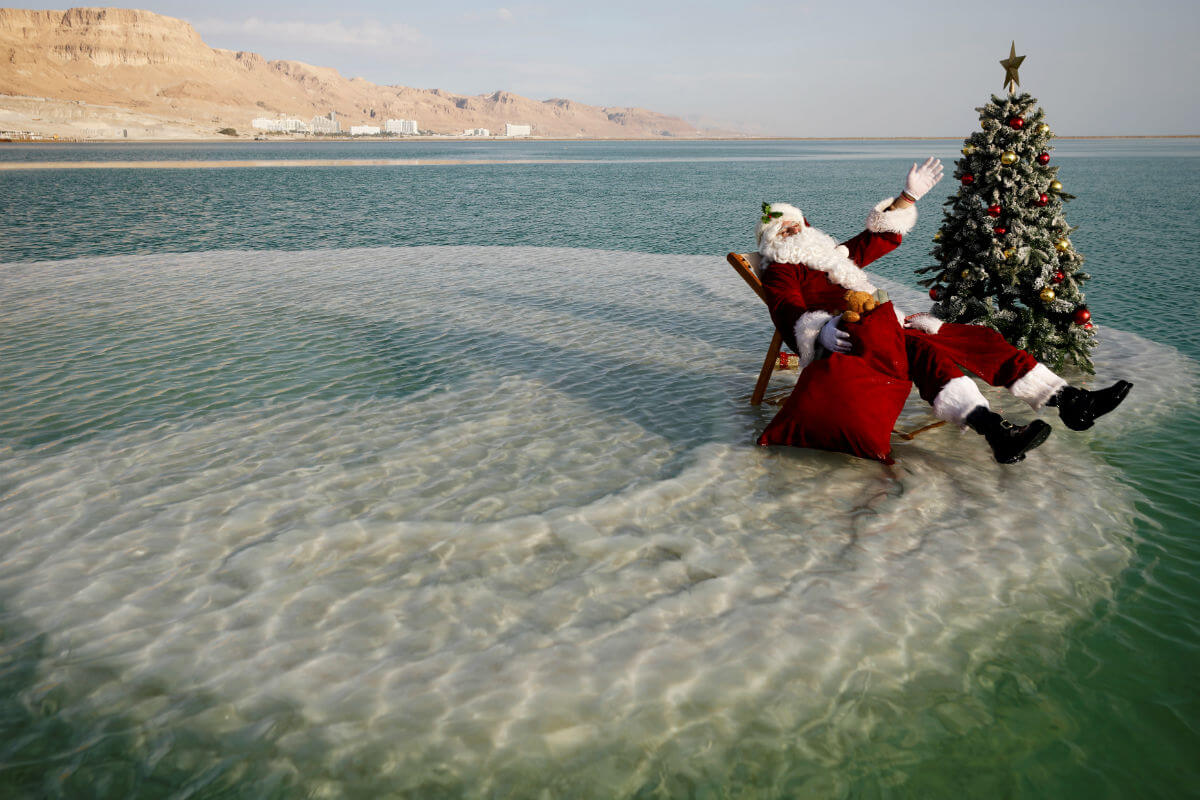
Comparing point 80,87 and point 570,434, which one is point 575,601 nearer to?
point 570,434

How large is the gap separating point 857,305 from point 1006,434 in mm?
1441

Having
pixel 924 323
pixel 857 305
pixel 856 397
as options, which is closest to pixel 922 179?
pixel 924 323

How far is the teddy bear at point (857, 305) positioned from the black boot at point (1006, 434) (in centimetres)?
111

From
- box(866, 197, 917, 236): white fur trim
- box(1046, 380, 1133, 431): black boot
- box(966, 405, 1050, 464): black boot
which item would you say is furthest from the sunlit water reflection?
box(866, 197, 917, 236): white fur trim

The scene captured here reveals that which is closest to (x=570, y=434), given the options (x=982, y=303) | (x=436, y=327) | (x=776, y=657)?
(x=776, y=657)

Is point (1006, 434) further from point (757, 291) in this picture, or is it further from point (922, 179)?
point (922, 179)

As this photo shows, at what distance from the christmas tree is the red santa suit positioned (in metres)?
1.39

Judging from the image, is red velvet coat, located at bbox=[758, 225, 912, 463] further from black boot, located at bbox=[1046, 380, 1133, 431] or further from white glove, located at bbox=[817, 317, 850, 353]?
black boot, located at bbox=[1046, 380, 1133, 431]

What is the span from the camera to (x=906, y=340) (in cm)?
567

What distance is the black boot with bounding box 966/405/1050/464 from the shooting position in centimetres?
491

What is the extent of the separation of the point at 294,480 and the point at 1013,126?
26.7ft

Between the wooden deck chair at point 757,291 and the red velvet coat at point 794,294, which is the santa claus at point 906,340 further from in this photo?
the wooden deck chair at point 757,291

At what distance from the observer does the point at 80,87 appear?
649 feet

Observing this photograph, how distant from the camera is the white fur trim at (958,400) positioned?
523cm
